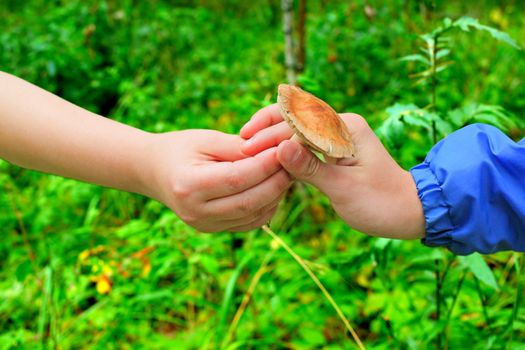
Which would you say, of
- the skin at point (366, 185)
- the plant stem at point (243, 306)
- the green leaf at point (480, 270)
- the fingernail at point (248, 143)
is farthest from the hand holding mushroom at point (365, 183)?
the plant stem at point (243, 306)

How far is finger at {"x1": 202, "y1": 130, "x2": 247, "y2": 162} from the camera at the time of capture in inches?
35.7

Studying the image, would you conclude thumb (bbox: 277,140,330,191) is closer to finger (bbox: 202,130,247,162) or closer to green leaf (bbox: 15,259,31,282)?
finger (bbox: 202,130,247,162)

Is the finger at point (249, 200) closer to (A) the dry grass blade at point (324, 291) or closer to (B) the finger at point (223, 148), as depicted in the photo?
(B) the finger at point (223, 148)

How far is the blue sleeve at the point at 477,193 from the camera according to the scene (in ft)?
2.56

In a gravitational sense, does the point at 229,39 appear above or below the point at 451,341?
above

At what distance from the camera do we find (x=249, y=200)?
2.89 ft

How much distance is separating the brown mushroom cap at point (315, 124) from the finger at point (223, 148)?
18cm

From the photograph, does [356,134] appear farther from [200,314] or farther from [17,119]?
[200,314]

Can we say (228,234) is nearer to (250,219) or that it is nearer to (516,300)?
(250,219)

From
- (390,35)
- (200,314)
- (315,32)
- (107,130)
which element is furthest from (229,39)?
(107,130)

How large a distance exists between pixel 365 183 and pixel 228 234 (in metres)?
1.10

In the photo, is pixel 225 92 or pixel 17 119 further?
pixel 225 92

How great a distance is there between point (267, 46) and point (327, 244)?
2.20 metres

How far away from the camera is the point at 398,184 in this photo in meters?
0.83
